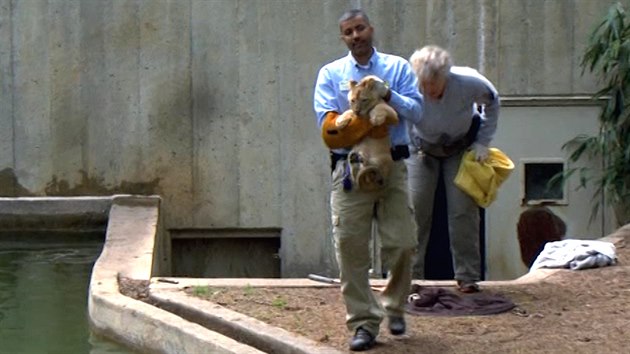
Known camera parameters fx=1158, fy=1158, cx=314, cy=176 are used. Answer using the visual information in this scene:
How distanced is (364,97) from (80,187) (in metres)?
4.94

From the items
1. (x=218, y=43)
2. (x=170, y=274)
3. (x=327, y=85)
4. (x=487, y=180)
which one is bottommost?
(x=170, y=274)

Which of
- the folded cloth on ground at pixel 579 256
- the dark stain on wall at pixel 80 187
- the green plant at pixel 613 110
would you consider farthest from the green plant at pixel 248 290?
the green plant at pixel 613 110

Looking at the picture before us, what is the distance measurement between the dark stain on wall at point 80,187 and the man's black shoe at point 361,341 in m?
4.66

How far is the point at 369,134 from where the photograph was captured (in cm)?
489

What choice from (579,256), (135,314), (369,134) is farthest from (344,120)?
(579,256)

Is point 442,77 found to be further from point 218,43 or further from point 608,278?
point 218,43

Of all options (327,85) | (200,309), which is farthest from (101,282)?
(327,85)

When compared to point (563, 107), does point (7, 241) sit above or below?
below

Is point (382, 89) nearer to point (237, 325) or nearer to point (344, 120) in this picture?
point (344, 120)

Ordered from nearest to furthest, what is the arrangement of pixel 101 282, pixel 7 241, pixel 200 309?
pixel 200 309 → pixel 101 282 → pixel 7 241

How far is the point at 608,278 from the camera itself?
6469 mm

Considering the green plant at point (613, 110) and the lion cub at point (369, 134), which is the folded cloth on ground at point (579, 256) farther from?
the lion cub at point (369, 134)

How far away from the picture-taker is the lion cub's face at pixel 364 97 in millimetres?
4785

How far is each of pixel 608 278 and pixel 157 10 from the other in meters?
4.37
